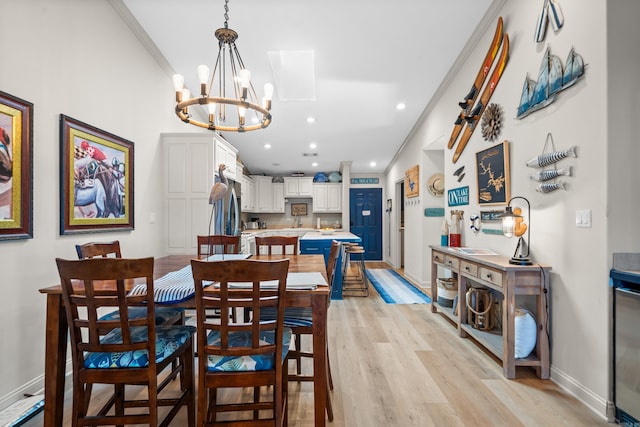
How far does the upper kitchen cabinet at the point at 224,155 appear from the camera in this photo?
3799mm

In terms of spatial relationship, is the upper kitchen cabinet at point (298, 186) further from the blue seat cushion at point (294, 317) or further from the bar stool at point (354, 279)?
the blue seat cushion at point (294, 317)

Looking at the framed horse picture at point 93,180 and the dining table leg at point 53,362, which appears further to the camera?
the framed horse picture at point 93,180

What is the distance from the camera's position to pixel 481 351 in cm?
255

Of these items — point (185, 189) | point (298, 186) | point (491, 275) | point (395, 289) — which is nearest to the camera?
point (491, 275)

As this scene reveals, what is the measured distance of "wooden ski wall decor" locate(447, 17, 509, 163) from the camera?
2629 millimetres

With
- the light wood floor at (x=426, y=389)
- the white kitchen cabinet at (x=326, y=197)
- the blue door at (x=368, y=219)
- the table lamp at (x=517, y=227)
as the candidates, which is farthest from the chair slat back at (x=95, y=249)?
the blue door at (x=368, y=219)

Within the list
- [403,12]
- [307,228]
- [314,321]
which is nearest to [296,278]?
[314,321]

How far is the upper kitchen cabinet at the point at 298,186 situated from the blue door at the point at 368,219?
124cm

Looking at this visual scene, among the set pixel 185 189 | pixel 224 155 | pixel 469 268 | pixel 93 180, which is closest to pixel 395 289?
pixel 469 268

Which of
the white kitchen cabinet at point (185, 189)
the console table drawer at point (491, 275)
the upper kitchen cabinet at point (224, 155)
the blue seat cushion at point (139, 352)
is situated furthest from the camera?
the upper kitchen cabinet at point (224, 155)

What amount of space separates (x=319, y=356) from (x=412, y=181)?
4230 millimetres

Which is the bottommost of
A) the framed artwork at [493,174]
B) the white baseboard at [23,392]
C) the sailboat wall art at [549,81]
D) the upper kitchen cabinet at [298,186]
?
the white baseboard at [23,392]

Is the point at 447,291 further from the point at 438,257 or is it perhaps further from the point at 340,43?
the point at 340,43

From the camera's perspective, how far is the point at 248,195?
22.6 feet
